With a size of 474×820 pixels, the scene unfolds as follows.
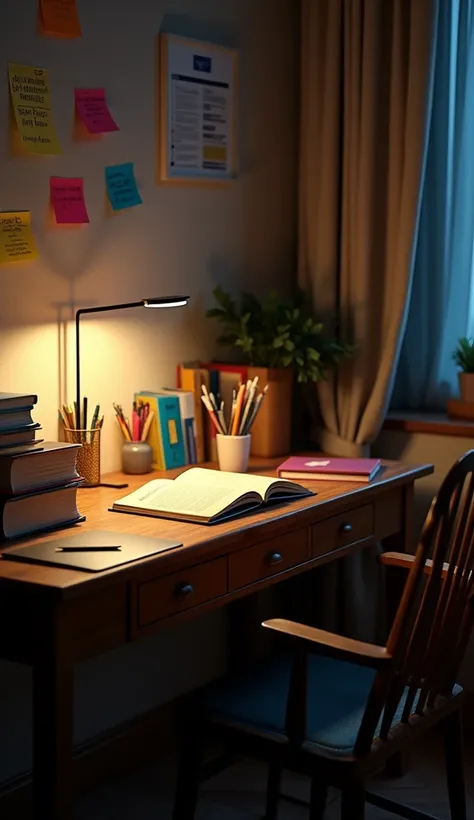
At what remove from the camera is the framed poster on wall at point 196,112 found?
273 cm

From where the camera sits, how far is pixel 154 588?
1.95 metres

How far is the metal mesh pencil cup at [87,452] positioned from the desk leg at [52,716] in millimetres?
722

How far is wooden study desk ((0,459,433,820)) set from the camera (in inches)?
69.2

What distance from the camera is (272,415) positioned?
2.82m

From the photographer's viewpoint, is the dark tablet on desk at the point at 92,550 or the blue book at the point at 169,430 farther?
the blue book at the point at 169,430

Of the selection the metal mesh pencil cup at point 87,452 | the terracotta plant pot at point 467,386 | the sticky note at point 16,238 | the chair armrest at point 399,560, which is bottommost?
the chair armrest at point 399,560

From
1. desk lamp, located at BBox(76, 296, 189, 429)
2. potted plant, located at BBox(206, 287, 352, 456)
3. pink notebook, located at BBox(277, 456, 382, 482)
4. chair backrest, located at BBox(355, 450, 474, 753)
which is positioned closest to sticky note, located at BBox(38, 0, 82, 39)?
desk lamp, located at BBox(76, 296, 189, 429)

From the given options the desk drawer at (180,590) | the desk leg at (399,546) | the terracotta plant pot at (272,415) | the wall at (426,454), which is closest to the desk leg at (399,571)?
the desk leg at (399,546)

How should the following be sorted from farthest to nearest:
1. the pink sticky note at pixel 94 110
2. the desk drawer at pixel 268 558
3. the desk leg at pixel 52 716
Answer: the pink sticky note at pixel 94 110 < the desk drawer at pixel 268 558 < the desk leg at pixel 52 716

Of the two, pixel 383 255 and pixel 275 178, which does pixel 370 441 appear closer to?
pixel 383 255

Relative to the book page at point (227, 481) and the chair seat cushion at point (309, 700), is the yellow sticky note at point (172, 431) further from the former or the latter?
the chair seat cushion at point (309, 700)

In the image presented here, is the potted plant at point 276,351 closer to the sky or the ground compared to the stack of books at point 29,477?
closer to the sky

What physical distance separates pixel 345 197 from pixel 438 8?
1.76 feet

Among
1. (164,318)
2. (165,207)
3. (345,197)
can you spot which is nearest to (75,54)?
(165,207)
